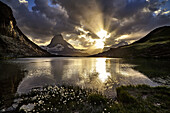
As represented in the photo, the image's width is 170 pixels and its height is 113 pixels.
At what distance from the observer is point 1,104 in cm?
892

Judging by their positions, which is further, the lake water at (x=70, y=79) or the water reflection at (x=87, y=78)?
the water reflection at (x=87, y=78)

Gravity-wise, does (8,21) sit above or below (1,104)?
above

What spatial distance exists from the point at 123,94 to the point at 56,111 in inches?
341

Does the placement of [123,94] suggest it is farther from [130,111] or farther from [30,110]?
[30,110]

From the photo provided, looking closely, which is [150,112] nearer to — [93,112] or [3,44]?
[93,112]

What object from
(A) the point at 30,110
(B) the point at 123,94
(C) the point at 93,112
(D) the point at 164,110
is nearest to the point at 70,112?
(C) the point at 93,112

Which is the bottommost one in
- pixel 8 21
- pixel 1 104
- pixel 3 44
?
pixel 1 104

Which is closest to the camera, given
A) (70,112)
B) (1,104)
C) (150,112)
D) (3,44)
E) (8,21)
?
(150,112)

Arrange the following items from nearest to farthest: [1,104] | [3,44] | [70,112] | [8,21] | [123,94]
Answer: [70,112] → [1,104] → [123,94] → [3,44] → [8,21]

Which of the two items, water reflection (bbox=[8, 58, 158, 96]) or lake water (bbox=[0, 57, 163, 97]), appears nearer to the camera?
lake water (bbox=[0, 57, 163, 97])

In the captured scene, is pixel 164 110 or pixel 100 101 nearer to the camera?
pixel 164 110

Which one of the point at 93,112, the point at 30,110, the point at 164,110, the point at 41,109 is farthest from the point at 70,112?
the point at 164,110

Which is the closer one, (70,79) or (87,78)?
(70,79)

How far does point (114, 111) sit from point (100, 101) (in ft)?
6.70
